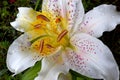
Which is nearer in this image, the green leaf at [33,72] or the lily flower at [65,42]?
the lily flower at [65,42]

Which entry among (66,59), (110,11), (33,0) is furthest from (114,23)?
(33,0)

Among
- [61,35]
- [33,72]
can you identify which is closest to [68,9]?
[61,35]

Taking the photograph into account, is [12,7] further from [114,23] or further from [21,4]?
[114,23]

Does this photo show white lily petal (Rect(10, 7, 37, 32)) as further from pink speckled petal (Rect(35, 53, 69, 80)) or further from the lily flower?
pink speckled petal (Rect(35, 53, 69, 80))

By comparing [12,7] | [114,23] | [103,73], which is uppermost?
[114,23]

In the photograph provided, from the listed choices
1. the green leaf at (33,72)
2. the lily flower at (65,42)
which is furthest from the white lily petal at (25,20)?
the green leaf at (33,72)

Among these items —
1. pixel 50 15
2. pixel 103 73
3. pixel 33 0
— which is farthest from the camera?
pixel 33 0

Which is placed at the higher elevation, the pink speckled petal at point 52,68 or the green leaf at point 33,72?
the pink speckled petal at point 52,68

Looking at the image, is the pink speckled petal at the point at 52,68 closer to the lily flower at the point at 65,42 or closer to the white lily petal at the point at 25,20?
the lily flower at the point at 65,42
